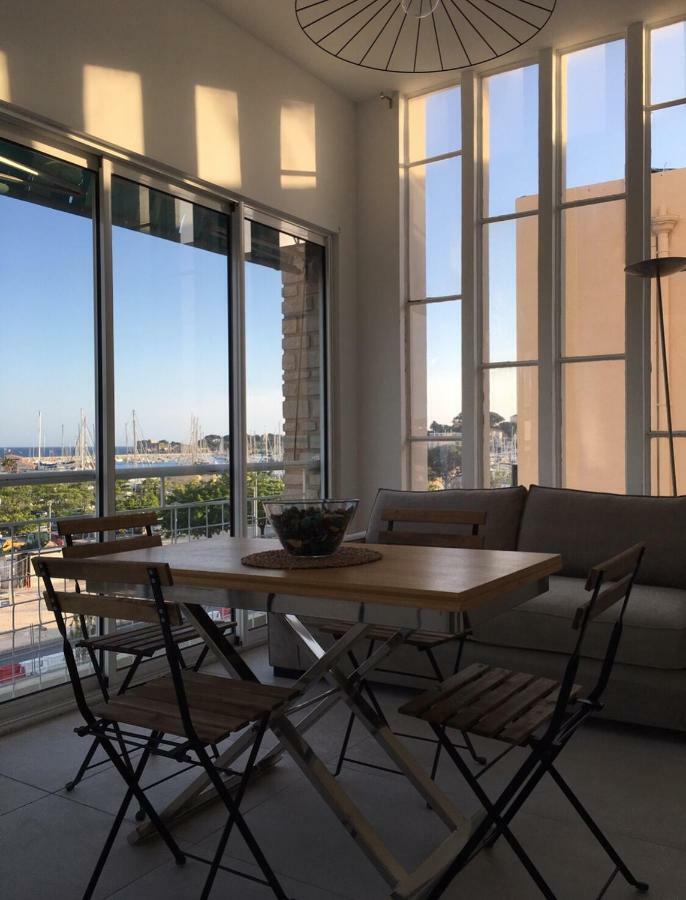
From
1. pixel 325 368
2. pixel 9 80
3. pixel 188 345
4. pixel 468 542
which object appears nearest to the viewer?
pixel 468 542

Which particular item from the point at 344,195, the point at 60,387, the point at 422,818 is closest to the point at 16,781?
the point at 422,818

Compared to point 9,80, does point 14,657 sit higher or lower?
lower

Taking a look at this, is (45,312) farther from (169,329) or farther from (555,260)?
(555,260)

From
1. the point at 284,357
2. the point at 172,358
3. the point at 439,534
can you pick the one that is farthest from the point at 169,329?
the point at 439,534

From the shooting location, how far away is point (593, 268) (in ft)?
16.5

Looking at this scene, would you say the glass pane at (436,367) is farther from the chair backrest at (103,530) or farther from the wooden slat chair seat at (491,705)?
the wooden slat chair seat at (491,705)

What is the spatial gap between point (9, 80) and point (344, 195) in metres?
2.78

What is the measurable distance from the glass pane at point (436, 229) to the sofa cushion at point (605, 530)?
213 centimetres

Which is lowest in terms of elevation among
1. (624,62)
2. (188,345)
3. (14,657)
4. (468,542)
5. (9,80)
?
(14,657)

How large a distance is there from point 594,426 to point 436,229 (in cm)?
181

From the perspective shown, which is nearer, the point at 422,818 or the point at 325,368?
the point at 422,818

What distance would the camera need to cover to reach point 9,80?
3309 millimetres

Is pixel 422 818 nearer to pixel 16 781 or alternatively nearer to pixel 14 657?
pixel 16 781

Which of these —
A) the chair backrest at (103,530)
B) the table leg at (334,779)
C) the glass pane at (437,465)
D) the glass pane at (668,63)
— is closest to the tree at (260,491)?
the glass pane at (437,465)
